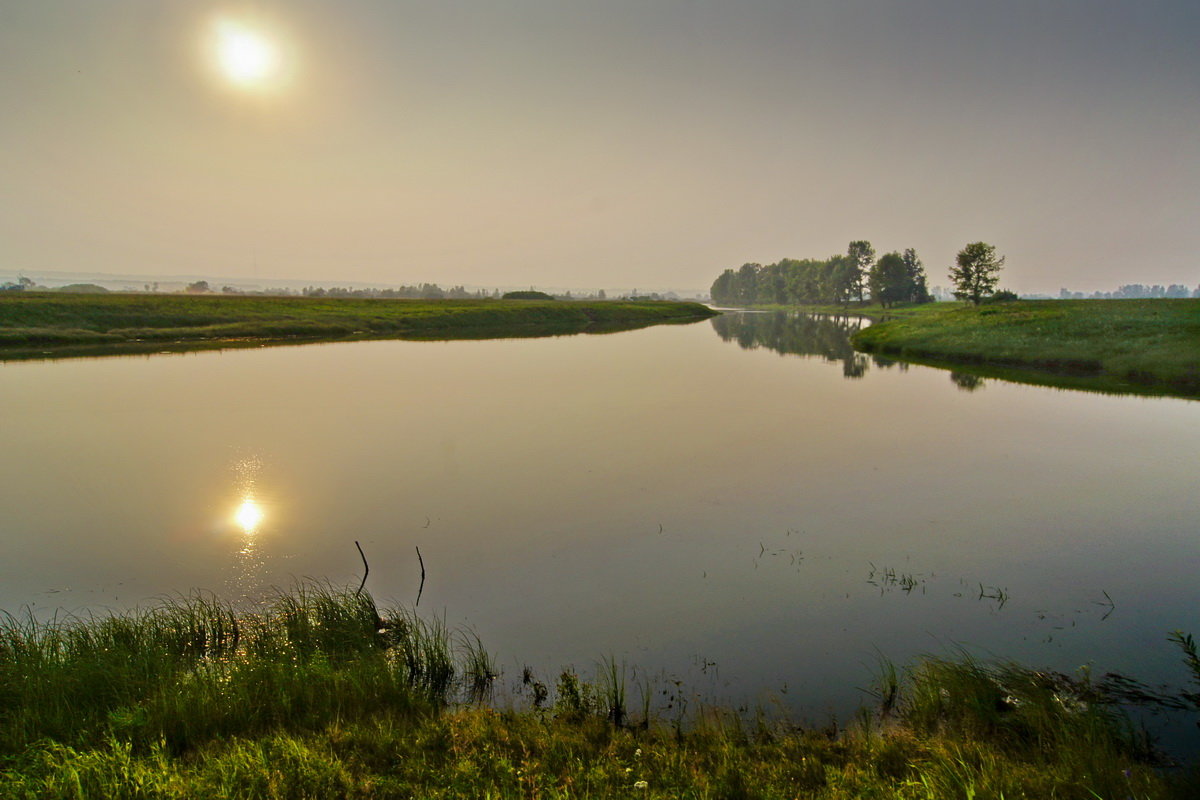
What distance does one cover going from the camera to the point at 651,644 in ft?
26.4

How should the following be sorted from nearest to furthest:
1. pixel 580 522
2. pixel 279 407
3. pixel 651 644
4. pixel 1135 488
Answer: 1. pixel 651 644
2. pixel 580 522
3. pixel 1135 488
4. pixel 279 407

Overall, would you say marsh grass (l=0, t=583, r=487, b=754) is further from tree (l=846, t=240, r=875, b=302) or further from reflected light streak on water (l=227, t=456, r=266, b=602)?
tree (l=846, t=240, r=875, b=302)

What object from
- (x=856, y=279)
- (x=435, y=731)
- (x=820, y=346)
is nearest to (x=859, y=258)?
(x=856, y=279)

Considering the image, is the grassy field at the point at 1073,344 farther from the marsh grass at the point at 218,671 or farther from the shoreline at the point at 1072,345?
the marsh grass at the point at 218,671

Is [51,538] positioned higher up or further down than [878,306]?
further down

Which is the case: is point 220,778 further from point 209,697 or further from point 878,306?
point 878,306

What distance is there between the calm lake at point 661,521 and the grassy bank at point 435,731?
79 centimetres

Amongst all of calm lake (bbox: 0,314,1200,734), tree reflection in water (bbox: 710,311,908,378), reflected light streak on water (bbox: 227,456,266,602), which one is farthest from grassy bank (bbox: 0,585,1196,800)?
tree reflection in water (bbox: 710,311,908,378)

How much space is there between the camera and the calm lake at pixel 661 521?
8.25 metres

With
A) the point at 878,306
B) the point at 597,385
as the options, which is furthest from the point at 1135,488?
the point at 878,306

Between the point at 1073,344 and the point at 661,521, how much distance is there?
1609 inches

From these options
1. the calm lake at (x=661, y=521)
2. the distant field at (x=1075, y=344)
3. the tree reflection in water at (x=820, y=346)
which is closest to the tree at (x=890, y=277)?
the tree reflection in water at (x=820, y=346)

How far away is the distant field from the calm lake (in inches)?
300

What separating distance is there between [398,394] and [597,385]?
31.6ft
